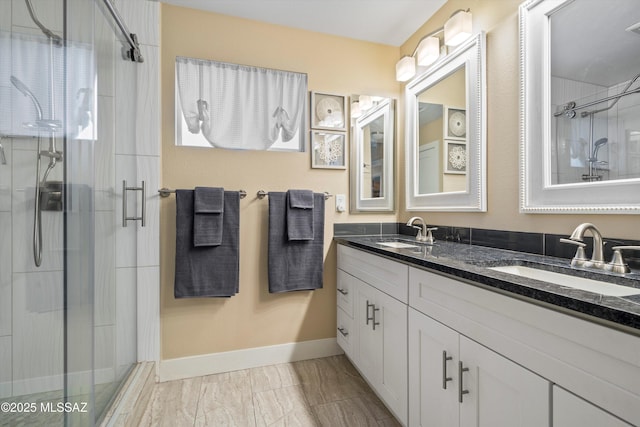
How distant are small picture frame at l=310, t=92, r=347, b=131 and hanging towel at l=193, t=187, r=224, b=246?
2.80ft

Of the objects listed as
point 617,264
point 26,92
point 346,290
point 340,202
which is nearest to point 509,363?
point 617,264

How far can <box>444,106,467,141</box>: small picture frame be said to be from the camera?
1735 millimetres

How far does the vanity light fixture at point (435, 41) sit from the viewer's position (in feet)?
5.41

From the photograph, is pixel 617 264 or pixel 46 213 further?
pixel 46 213

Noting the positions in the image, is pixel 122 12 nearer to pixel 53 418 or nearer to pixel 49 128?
pixel 49 128

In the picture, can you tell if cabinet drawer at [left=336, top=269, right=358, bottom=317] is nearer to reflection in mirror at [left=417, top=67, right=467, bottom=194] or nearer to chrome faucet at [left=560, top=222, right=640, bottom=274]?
reflection in mirror at [left=417, top=67, right=467, bottom=194]

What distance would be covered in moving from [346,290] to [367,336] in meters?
0.38

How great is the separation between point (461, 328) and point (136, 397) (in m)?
1.64

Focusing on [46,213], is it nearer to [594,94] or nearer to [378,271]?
[378,271]

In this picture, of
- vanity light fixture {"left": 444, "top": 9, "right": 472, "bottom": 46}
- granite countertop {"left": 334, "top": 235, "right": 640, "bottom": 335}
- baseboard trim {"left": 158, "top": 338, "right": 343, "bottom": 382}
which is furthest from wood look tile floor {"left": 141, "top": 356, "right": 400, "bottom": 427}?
vanity light fixture {"left": 444, "top": 9, "right": 472, "bottom": 46}

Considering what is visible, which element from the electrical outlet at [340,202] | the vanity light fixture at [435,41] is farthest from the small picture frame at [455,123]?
the electrical outlet at [340,202]

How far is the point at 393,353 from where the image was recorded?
142cm

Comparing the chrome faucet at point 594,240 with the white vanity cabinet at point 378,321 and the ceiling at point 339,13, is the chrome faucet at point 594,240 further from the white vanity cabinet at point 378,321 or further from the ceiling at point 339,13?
the ceiling at point 339,13

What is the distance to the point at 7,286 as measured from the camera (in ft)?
3.50
